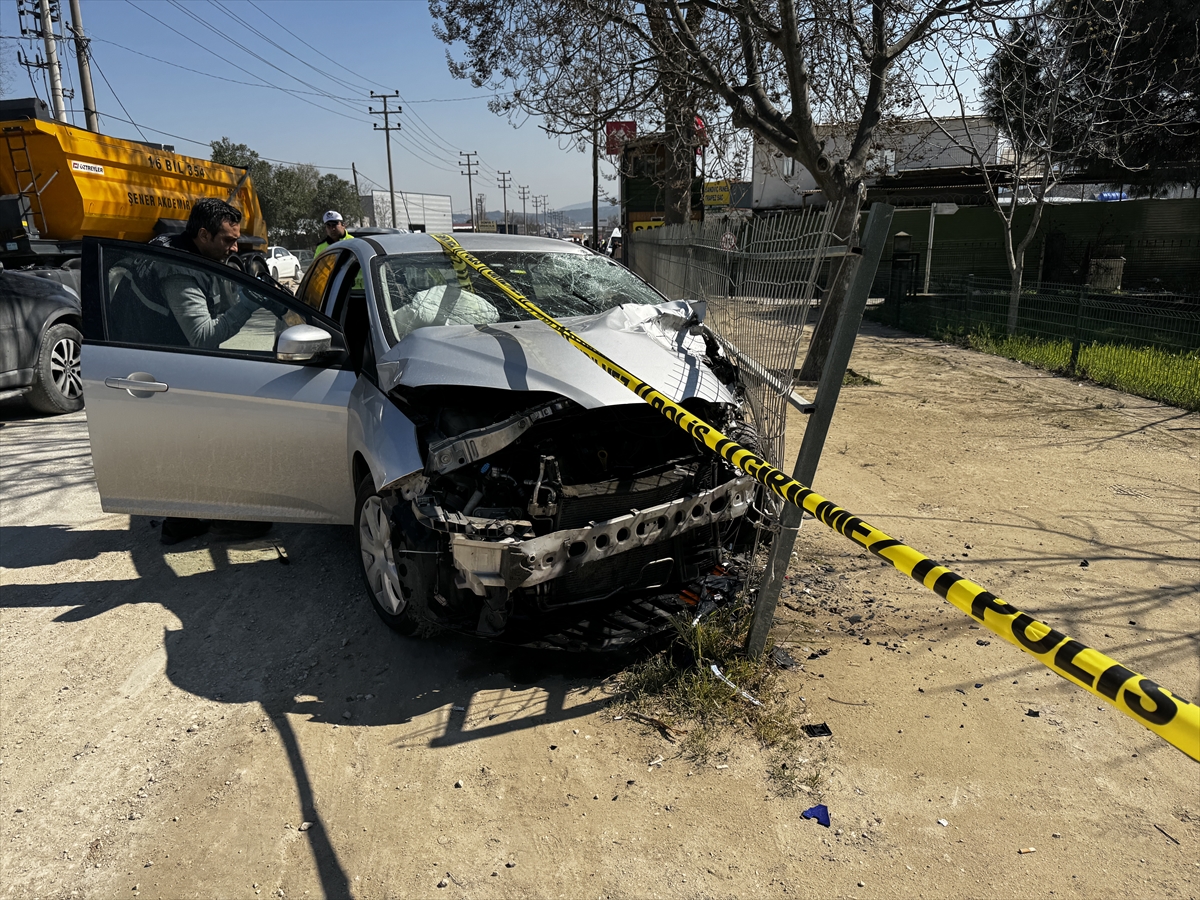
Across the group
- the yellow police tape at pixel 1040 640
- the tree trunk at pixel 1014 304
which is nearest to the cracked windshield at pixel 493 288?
the yellow police tape at pixel 1040 640

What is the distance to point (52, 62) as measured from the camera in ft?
70.6

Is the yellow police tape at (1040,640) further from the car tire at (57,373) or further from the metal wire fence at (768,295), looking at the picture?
the car tire at (57,373)

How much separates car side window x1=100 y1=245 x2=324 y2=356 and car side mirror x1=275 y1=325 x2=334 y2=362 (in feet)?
1.12

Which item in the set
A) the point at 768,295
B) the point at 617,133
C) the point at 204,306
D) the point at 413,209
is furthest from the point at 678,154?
the point at 413,209

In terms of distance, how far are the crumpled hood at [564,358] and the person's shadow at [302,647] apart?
120 cm

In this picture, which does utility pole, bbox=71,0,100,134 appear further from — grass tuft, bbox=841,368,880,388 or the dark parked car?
grass tuft, bbox=841,368,880,388

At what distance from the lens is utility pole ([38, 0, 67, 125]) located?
69.8 feet

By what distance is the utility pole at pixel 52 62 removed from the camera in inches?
838

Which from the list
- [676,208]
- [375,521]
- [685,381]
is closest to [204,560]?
[375,521]

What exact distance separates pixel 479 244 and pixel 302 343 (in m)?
1.49

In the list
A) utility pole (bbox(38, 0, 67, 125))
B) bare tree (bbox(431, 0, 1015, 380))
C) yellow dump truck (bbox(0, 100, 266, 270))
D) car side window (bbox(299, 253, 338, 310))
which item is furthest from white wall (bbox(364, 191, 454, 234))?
car side window (bbox(299, 253, 338, 310))

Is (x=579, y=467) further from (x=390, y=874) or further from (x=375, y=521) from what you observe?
(x=390, y=874)

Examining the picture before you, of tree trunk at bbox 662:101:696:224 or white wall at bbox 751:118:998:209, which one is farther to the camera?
white wall at bbox 751:118:998:209

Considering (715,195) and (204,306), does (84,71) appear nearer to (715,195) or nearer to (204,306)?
(715,195)
